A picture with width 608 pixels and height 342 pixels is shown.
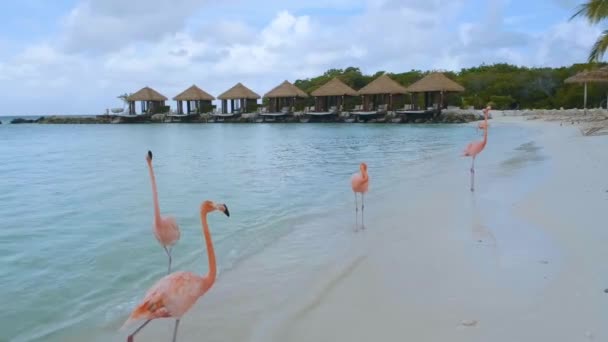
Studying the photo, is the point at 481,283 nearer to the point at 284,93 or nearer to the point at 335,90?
the point at 335,90

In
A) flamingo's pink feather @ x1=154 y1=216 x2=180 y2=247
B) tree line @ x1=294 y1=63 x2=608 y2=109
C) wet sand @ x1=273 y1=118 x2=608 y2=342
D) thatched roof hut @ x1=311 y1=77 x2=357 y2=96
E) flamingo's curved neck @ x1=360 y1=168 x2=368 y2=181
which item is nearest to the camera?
wet sand @ x1=273 y1=118 x2=608 y2=342

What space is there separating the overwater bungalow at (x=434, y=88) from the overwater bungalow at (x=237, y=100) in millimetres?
17302

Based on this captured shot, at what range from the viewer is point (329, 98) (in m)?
54.4

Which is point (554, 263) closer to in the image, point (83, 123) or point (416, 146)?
point (416, 146)

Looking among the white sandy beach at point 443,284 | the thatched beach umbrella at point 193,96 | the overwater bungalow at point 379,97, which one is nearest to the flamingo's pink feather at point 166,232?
the white sandy beach at point 443,284

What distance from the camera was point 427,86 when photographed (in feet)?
139

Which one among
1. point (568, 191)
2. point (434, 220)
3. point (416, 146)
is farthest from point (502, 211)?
point (416, 146)

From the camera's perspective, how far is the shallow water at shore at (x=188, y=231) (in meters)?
4.51

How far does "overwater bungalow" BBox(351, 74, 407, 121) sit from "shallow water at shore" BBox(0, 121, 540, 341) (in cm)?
2871

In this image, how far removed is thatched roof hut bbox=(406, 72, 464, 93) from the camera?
41344 millimetres

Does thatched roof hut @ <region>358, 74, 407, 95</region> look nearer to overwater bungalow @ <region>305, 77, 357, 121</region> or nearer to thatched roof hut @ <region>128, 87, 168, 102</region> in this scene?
overwater bungalow @ <region>305, 77, 357, 121</region>

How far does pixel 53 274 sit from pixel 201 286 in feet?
10.7

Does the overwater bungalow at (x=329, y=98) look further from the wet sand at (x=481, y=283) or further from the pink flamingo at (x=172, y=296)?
the pink flamingo at (x=172, y=296)

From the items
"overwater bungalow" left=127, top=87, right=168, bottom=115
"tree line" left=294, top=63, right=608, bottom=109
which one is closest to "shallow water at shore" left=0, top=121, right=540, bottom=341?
"tree line" left=294, top=63, right=608, bottom=109
